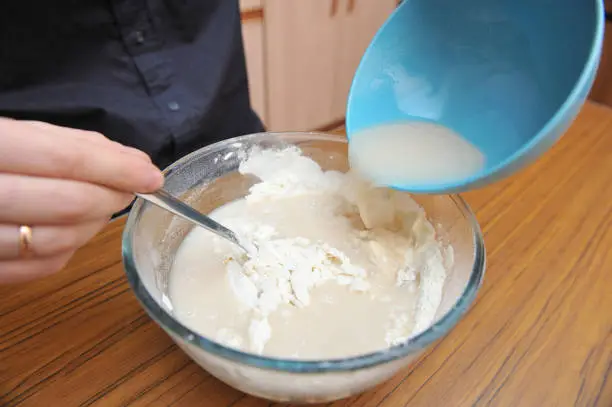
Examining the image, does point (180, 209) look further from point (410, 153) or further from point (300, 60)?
point (300, 60)

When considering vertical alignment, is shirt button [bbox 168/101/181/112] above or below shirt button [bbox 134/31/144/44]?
below

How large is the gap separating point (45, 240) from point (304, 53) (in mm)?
1666

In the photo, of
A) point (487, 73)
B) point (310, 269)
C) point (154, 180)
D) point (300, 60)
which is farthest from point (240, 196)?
point (300, 60)

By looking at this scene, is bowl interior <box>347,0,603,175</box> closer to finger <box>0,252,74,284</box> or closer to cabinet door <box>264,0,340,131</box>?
finger <box>0,252,74,284</box>

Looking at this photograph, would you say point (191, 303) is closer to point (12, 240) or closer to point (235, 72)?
point (12, 240)

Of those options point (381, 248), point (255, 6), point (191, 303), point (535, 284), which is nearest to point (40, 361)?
point (191, 303)

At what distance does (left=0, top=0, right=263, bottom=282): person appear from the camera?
1.42 ft

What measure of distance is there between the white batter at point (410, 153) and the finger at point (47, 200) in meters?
0.34

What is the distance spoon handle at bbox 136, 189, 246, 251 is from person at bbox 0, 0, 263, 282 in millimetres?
38

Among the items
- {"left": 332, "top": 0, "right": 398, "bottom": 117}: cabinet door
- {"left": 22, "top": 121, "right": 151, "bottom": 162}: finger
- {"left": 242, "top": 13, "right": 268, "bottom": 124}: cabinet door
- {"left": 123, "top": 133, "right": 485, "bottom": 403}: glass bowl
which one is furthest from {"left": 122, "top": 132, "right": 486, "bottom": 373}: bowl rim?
{"left": 332, "top": 0, "right": 398, "bottom": 117}: cabinet door

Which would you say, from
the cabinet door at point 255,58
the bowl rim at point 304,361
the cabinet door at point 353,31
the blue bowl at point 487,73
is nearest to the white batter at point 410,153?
the blue bowl at point 487,73

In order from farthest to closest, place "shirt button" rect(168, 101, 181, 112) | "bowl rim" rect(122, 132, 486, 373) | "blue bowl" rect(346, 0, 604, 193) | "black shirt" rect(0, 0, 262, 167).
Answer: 1. "shirt button" rect(168, 101, 181, 112)
2. "black shirt" rect(0, 0, 262, 167)
3. "blue bowl" rect(346, 0, 604, 193)
4. "bowl rim" rect(122, 132, 486, 373)

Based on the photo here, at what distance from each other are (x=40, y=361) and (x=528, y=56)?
0.68 m

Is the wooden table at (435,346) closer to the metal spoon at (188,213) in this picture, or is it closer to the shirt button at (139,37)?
the metal spoon at (188,213)
